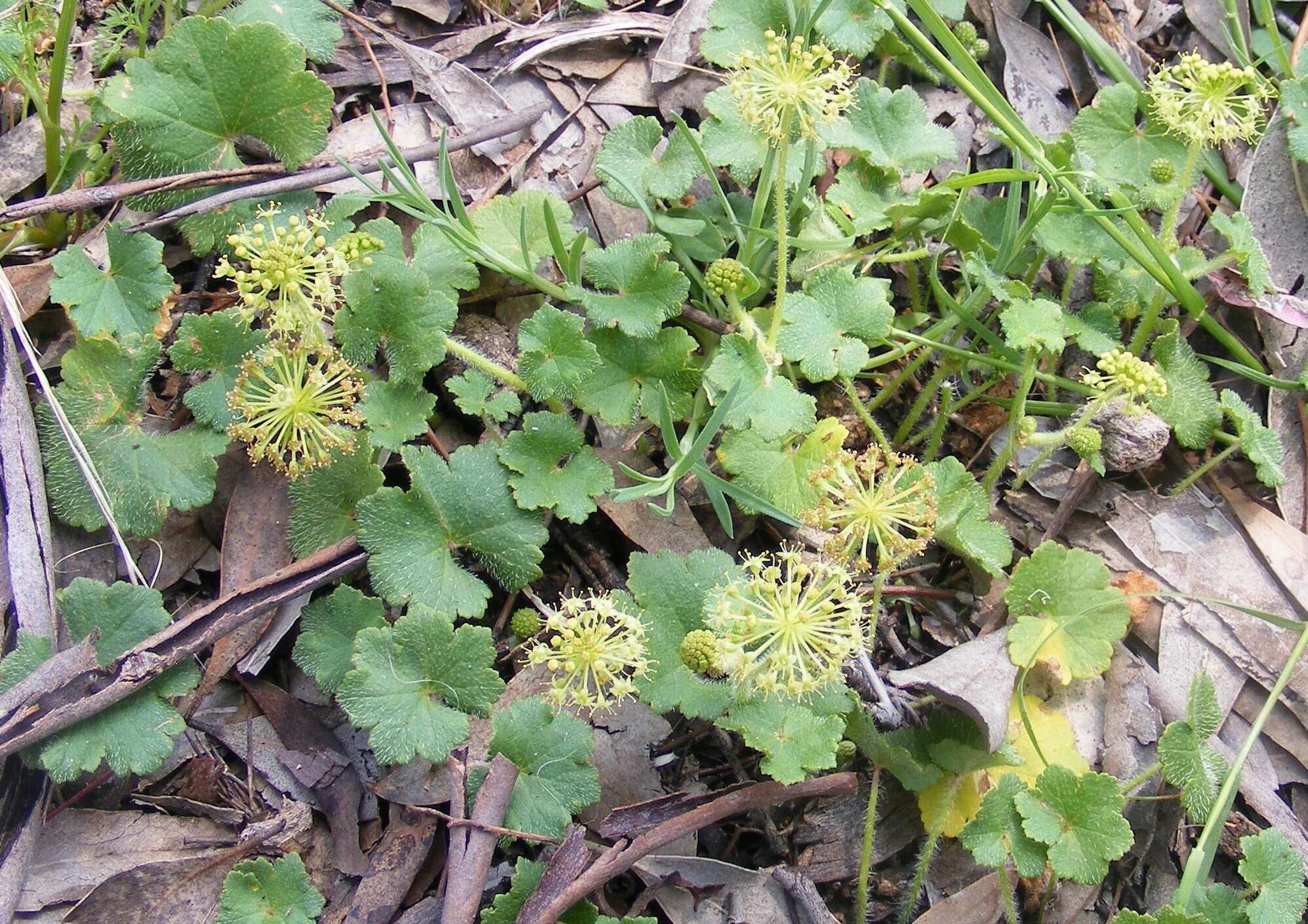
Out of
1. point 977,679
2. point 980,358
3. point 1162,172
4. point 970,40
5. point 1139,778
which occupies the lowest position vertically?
point 1139,778

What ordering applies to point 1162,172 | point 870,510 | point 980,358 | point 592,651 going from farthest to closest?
1. point 1162,172
2. point 980,358
3. point 870,510
4. point 592,651

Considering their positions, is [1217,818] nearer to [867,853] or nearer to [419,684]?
[867,853]

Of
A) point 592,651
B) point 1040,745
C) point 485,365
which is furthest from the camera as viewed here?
point 485,365

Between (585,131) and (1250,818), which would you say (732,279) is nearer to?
(585,131)

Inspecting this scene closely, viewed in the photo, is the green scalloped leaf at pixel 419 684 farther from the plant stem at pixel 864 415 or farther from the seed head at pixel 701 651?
the plant stem at pixel 864 415

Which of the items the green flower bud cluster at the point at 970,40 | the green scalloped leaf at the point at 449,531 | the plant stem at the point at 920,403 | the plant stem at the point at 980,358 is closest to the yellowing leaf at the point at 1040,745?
the plant stem at the point at 920,403

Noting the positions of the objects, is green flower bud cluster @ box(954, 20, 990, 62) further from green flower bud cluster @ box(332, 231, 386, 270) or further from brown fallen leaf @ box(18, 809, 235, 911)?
brown fallen leaf @ box(18, 809, 235, 911)

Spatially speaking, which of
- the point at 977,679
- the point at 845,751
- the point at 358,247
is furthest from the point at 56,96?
the point at 977,679

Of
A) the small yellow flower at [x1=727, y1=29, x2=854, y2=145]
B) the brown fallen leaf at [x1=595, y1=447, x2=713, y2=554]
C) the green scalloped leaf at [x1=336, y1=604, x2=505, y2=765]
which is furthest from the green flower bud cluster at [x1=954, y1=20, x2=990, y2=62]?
the green scalloped leaf at [x1=336, y1=604, x2=505, y2=765]
